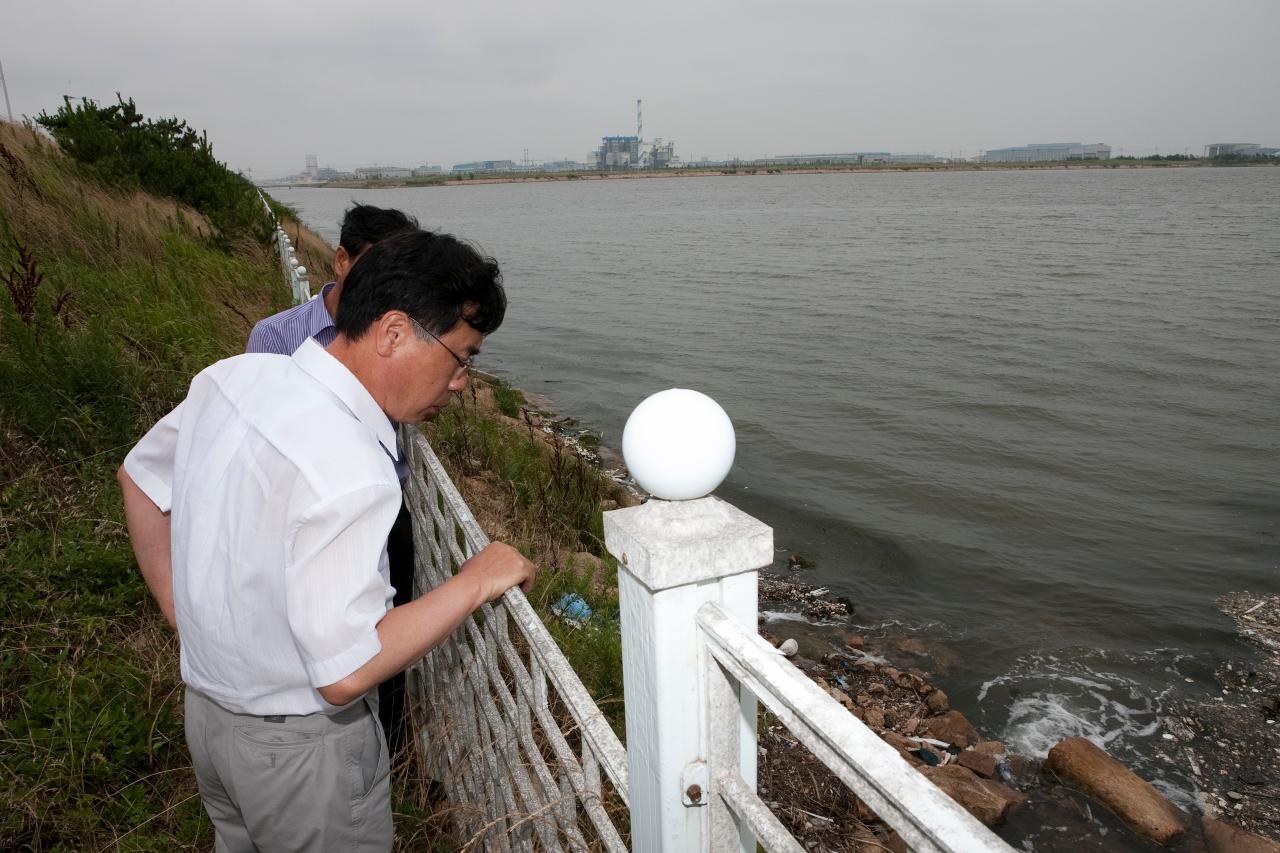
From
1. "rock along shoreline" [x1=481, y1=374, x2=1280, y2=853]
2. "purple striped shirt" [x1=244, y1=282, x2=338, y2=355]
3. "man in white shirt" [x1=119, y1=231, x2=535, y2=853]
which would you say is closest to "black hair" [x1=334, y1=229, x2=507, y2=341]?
"man in white shirt" [x1=119, y1=231, x2=535, y2=853]

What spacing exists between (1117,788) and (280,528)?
531 centimetres

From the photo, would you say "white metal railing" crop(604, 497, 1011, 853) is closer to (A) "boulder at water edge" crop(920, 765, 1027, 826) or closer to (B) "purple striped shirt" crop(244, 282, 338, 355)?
(B) "purple striped shirt" crop(244, 282, 338, 355)

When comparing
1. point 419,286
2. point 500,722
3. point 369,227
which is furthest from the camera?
point 369,227

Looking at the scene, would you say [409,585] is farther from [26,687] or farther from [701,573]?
[701,573]

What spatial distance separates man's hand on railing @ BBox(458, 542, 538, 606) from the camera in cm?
164

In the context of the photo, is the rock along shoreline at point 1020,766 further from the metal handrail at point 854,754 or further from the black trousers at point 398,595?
the metal handrail at point 854,754

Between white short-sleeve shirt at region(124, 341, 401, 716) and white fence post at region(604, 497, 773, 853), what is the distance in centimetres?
44

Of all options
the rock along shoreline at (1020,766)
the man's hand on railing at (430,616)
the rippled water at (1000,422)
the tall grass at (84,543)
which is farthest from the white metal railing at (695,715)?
the rippled water at (1000,422)

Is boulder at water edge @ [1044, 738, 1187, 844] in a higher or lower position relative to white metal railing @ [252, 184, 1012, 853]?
lower

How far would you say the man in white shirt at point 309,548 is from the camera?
1331 mm

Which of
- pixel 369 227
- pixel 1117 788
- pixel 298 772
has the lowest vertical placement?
pixel 1117 788

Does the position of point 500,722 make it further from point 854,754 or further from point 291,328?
point 291,328

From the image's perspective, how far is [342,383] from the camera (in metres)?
1.53

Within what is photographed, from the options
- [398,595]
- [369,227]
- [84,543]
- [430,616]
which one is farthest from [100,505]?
[430,616]
